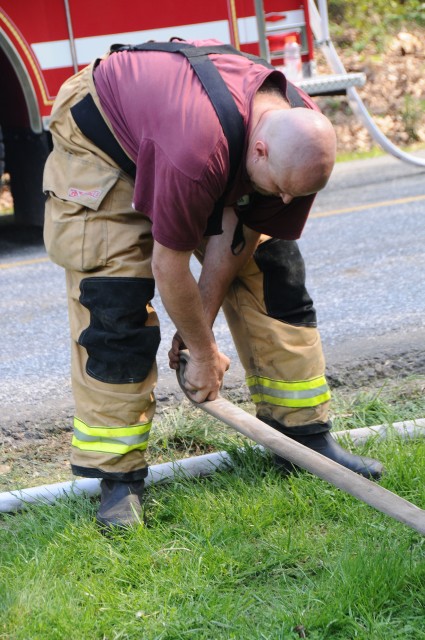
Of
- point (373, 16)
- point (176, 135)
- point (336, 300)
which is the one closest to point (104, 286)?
point (176, 135)

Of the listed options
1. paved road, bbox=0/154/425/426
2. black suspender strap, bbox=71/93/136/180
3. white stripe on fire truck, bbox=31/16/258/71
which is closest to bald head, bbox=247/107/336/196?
black suspender strap, bbox=71/93/136/180

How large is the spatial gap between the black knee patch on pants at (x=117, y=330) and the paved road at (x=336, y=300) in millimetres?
991

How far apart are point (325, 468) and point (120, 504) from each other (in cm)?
72

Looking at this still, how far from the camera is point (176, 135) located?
235 cm

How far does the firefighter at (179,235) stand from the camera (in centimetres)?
237

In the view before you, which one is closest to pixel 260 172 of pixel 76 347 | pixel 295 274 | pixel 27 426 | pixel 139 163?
pixel 139 163

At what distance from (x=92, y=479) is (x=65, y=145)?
1.07 meters

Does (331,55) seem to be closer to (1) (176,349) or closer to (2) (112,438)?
(1) (176,349)

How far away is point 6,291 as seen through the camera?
5.53 meters

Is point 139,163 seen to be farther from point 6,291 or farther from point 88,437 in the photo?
point 6,291

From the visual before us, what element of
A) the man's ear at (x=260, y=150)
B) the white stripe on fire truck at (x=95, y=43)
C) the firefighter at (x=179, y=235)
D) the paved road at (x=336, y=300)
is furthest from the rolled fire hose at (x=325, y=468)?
the white stripe on fire truck at (x=95, y=43)

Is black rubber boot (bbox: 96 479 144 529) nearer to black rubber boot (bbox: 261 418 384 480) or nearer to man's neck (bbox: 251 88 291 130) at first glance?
black rubber boot (bbox: 261 418 384 480)

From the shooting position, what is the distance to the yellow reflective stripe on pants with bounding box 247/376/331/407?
303cm

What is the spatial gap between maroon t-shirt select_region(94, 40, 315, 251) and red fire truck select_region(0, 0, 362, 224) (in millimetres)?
3508
